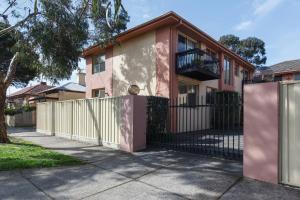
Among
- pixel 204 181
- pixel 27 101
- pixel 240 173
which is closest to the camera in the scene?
pixel 204 181

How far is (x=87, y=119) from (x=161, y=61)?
16.3 feet

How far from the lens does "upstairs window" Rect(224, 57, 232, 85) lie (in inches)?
745

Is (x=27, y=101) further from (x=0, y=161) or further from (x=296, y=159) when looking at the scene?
(x=296, y=159)

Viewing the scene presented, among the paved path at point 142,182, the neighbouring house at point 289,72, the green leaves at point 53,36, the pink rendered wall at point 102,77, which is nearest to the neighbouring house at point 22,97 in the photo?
the pink rendered wall at point 102,77

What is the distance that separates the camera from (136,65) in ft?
48.6

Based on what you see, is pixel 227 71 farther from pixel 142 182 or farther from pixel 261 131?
pixel 142 182

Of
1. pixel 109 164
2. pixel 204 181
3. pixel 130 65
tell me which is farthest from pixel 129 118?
pixel 130 65

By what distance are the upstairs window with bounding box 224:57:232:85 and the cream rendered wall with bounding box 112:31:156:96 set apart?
24.0 ft

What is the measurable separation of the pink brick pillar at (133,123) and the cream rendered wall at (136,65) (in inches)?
207

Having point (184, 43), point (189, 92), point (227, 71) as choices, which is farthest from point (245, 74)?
point (184, 43)

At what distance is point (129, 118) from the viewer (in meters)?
8.35

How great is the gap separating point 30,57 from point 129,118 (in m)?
4.94

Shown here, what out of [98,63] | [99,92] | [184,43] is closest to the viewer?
[184,43]

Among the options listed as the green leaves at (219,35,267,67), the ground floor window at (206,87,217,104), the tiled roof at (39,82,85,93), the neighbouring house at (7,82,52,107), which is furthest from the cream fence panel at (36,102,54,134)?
the green leaves at (219,35,267,67)
